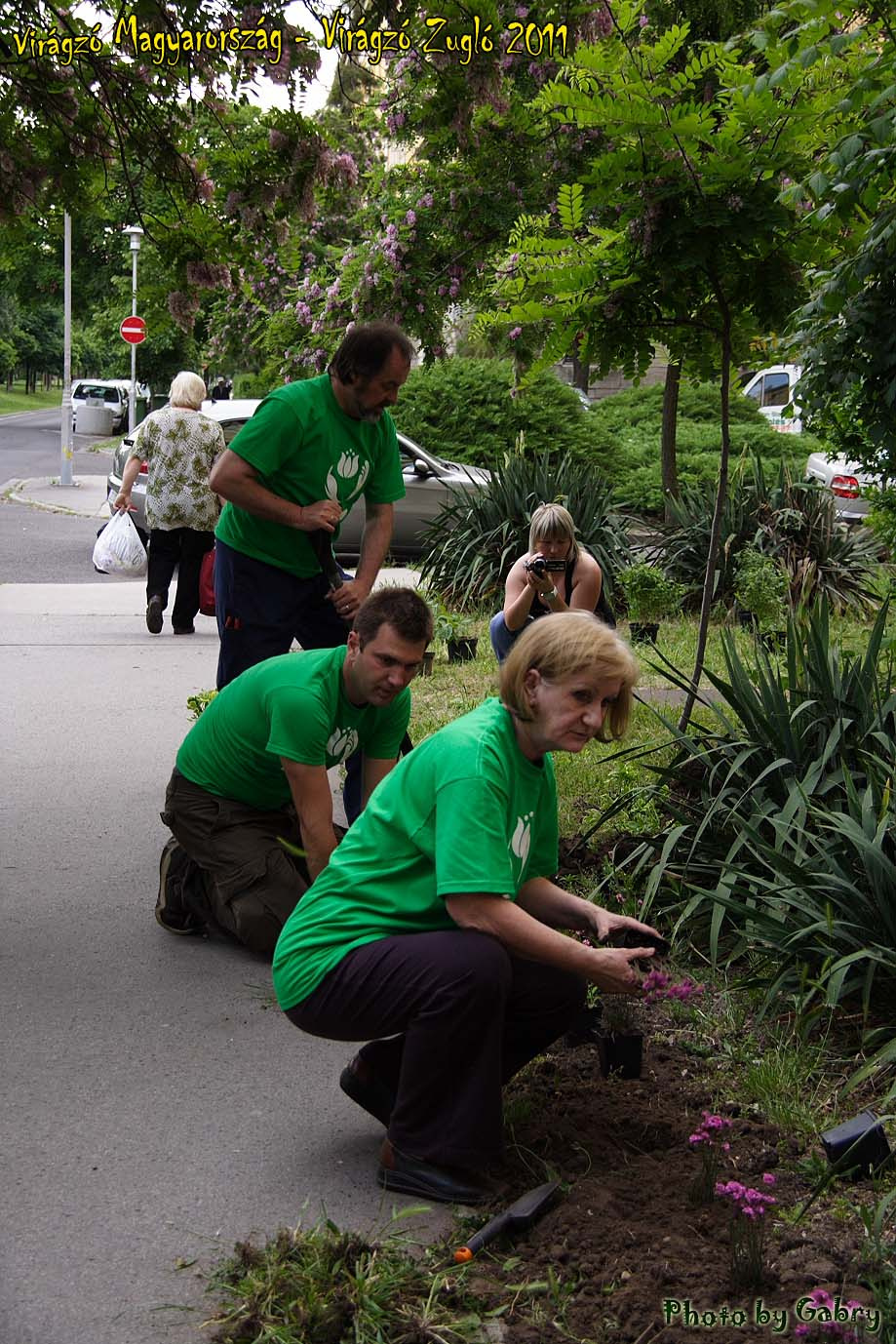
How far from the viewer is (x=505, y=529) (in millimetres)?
12258

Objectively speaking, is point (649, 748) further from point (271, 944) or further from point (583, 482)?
point (583, 482)

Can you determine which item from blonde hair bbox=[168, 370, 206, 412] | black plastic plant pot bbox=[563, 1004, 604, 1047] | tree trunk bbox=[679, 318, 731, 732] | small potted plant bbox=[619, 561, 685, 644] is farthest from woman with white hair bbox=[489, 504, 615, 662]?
blonde hair bbox=[168, 370, 206, 412]

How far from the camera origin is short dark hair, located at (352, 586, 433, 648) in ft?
13.6

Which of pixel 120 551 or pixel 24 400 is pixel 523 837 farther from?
pixel 24 400

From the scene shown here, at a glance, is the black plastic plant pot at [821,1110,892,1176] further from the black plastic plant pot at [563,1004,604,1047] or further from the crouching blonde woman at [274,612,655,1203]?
the black plastic plant pot at [563,1004,604,1047]

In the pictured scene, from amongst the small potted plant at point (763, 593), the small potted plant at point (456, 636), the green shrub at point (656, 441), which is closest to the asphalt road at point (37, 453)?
the green shrub at point (656, 441)

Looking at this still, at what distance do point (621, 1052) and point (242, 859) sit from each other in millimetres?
1547

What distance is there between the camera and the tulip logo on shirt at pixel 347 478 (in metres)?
5.46

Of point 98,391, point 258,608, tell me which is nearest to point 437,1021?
point 258,608

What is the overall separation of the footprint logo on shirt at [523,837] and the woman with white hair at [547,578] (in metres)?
3.33

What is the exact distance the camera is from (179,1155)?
3.56 metres

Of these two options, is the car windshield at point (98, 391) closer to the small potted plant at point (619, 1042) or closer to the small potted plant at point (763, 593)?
the small potted plant at point (763, 593)

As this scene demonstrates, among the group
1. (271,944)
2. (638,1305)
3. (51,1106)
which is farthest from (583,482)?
(638,1305)

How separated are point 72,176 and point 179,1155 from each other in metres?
6.52
